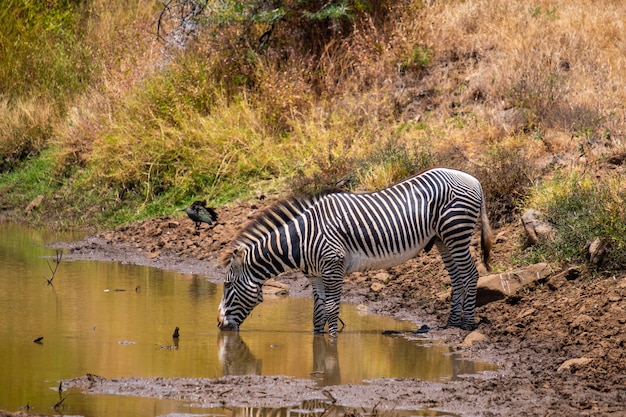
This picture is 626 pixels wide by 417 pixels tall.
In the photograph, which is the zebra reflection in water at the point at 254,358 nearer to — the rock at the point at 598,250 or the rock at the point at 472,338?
the rock at the point at 472,338

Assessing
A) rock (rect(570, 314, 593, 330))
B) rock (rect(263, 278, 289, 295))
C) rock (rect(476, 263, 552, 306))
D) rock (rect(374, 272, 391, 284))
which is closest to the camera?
rock (rect(570, 314, 593, 330))

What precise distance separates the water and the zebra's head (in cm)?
15

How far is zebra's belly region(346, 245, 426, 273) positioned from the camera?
31.7ft

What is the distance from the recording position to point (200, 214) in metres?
14.3

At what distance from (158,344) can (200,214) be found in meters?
5.65

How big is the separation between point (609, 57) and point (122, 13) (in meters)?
12.2

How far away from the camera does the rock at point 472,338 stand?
8.98m

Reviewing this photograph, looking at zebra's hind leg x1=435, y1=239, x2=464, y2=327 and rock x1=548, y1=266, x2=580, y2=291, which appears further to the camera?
rock x1=548, y1=266, x2=580, y2=291

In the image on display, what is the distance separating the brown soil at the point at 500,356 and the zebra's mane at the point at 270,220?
180 centimetres

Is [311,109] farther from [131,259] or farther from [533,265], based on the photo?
[533,265]

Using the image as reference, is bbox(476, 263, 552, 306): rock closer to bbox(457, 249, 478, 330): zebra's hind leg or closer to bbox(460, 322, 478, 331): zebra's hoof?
bbox(457, 249, 478, 330): zebra's hind leg

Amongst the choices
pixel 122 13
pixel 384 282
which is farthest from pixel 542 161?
pixel 122 13

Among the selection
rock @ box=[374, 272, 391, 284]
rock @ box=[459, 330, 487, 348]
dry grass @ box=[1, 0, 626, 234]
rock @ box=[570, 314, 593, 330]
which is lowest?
rock @ box=[459, 330, 487, 348]

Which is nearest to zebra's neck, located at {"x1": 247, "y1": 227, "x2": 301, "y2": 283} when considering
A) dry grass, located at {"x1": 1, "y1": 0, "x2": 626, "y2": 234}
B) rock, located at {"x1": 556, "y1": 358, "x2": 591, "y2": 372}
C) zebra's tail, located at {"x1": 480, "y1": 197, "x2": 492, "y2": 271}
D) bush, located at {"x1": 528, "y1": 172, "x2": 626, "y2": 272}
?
zebra's tail, located at {"x1": 480, "y1": 197, "x2": 492, "y2": 271}
